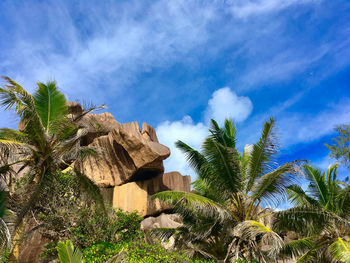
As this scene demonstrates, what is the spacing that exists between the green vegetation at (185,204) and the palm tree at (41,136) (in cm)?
3

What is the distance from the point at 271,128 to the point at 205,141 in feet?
8.11

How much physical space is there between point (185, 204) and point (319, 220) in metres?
4.77

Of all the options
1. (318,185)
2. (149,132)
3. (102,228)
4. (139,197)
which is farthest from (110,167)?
(318,185)

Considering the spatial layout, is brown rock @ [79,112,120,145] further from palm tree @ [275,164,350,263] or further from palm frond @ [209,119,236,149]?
palm tree @ [275,164,350,263]

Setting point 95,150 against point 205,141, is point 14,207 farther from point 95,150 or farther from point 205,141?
point 205,141

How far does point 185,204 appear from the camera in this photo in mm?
12070

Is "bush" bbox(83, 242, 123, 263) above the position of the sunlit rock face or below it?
below

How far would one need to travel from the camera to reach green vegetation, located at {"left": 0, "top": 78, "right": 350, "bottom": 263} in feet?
37.5

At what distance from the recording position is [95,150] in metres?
12.7

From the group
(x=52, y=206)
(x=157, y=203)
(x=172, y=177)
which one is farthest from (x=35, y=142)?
(x=172, y=177)

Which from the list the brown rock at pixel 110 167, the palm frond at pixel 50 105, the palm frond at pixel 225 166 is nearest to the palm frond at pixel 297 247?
the palm frond at pixel 225 166

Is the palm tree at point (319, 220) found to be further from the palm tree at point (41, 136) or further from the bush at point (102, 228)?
the palm tree at point (41, 136)

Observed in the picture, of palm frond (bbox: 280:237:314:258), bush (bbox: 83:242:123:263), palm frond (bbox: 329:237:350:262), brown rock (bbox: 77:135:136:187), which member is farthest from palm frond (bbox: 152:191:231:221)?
brown rock (bbox: 77:135:136:187)

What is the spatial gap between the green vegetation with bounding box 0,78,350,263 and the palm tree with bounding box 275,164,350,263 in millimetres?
43
